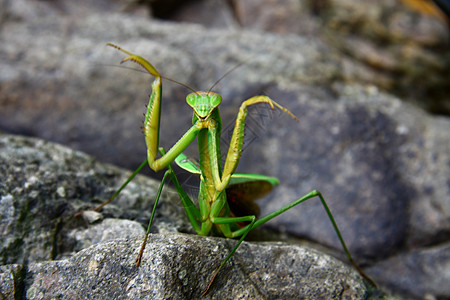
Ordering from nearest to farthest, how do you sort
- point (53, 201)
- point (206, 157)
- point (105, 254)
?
point (105, 254), point (206, 157), point (53, 201)

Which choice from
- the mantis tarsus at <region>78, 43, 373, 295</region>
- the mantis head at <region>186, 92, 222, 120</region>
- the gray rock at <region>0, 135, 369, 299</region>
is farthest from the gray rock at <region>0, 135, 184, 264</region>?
the mantis head at <region>186, 92, 222, 120</region>

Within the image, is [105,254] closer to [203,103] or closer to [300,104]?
[203,103]

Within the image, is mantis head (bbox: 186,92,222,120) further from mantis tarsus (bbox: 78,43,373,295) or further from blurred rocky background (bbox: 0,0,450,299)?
blurred rocky background (bbox: 0,0,450,299)

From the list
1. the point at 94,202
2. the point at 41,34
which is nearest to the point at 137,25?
the point at 41,34

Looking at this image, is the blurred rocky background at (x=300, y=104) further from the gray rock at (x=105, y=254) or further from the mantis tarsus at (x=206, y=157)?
the mantis tarsus at (x=206, y=157)

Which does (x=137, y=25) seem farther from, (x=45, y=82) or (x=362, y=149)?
(x=362, y=149)

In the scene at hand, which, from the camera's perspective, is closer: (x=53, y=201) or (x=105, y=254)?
(x=105, y=254)

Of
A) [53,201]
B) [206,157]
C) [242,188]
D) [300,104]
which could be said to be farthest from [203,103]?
[300,104]

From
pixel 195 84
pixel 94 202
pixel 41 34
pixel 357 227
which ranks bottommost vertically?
pixel 357 227
